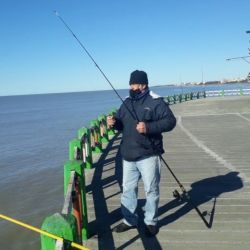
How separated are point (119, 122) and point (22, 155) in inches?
928

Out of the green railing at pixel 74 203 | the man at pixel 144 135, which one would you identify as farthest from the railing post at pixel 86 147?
the man at pixel 144 135

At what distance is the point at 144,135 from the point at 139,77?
2.62ft

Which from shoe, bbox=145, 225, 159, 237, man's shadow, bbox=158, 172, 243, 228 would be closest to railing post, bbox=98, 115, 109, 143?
man's shadow, bbox=158, 172, 243, 228

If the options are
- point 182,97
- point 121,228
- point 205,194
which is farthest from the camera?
point 182,97

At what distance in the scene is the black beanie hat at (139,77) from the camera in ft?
17.8

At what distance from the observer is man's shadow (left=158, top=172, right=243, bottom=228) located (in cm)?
649

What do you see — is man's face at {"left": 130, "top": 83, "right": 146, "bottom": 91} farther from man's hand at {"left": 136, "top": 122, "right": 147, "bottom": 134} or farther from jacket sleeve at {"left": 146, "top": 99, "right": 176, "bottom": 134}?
man's hand at {"left": 136, "top": 122, "right": 147, "bottom": 134}

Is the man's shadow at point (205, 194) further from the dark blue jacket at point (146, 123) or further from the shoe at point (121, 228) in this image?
the dark blue jacket at point (146, 123)

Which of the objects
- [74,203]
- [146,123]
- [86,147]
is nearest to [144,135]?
[146,123]

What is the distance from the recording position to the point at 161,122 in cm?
527

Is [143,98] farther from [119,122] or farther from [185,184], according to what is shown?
[185,184]

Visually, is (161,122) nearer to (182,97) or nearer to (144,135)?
(144,135)

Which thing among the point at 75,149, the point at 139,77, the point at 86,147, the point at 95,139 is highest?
the point at 139,77

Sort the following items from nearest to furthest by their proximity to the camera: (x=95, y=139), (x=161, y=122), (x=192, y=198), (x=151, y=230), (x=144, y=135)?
(x=161, y=122), (x=144, y=135), (x=151, y=230), (x=192, y=198), (x=95, y=139)
